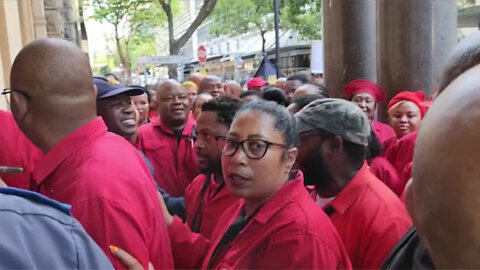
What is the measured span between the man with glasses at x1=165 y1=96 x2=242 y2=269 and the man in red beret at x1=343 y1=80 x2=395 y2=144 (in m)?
2.34

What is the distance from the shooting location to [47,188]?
1.94 m

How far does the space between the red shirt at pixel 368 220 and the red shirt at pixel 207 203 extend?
0.69 meters

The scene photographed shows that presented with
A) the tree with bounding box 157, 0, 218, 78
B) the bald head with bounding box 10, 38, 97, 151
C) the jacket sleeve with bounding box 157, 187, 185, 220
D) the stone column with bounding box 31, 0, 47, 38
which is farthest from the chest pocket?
the tree with bounding box 157, 0, 218, 78

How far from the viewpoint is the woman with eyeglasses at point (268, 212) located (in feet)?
6.54

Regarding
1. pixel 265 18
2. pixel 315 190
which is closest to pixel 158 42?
pixel 265 18

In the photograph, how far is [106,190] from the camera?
1778mm

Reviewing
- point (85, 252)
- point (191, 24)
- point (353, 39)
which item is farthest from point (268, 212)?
point (191, 24)

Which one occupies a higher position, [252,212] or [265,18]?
[265,18]

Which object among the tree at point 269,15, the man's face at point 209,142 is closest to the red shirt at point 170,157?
the man's face at point 209,142

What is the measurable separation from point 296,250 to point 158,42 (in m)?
70.1

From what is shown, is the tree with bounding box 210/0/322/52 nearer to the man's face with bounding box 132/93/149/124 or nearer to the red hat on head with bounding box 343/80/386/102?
the red hat on head with bounding box 343/80/386/102

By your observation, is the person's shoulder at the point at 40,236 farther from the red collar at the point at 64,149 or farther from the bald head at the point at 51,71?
the bald head at the point at 51,71

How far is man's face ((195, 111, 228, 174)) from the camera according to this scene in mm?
3379

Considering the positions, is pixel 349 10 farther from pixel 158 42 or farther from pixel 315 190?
pixel 158 42
